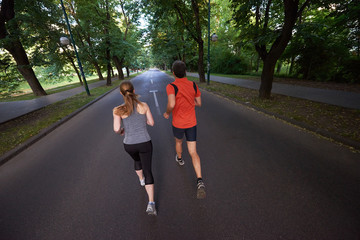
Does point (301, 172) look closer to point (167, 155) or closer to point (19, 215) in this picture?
point (167, 155)

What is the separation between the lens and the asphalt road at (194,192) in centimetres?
204

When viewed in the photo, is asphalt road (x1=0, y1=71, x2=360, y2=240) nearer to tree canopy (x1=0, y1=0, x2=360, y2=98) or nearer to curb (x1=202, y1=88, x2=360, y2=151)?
curb (x1=202, y1=88, x2=360, y2=151)

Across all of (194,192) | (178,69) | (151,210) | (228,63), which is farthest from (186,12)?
(151,210)

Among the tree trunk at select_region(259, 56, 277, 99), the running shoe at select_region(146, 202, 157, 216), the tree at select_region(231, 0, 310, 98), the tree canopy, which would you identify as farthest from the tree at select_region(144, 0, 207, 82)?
the running shoe at select_region(146, 202, 157, 216)

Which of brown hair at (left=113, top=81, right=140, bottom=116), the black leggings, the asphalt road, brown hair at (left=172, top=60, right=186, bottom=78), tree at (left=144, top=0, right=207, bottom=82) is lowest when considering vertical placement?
the asphalt road

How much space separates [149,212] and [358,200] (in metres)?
3.20

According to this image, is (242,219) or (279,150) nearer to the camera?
(242,219)

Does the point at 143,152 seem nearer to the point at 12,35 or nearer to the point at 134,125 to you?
the point at 134,125

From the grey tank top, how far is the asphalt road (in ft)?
3.77

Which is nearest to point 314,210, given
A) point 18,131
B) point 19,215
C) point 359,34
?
point 19,215

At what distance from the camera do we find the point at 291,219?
2080 mm

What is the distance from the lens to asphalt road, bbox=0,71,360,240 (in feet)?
6.68

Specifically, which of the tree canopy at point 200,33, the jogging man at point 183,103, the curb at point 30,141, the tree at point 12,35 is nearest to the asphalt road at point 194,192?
the curb at point 30,141

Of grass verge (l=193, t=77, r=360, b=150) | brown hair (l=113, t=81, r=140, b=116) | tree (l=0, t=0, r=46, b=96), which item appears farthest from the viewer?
tree (l=0, t=0, r=46, b=96)
